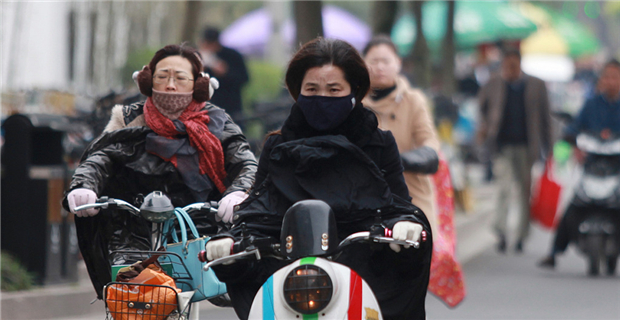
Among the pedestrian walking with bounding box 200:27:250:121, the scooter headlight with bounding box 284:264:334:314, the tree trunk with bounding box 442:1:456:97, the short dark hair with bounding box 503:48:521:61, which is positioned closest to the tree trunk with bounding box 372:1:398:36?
the short dark hair with bounding box 503:48:521:61

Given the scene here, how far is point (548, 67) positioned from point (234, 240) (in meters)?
36.5

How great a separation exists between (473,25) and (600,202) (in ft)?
56.2

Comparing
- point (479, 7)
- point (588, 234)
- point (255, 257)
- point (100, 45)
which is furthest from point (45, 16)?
point (255, 257)

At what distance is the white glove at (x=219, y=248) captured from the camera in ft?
12.6

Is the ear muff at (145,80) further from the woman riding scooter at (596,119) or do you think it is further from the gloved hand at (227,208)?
the woman riding scooter at (596,119)

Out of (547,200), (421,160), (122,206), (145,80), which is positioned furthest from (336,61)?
(547,200)

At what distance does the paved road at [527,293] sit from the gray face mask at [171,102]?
182 centimetres

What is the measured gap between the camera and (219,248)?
151 inches

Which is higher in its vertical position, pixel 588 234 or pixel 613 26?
pixel 613 26

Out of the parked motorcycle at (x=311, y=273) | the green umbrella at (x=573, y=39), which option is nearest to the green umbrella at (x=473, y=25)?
the green umbrella at (x=573, y=39)

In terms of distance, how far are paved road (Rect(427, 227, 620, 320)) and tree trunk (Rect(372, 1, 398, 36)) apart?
13.2 ft

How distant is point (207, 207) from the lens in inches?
185

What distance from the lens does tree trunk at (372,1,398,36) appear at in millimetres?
15102

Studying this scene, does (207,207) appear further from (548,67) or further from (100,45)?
(548,67)
